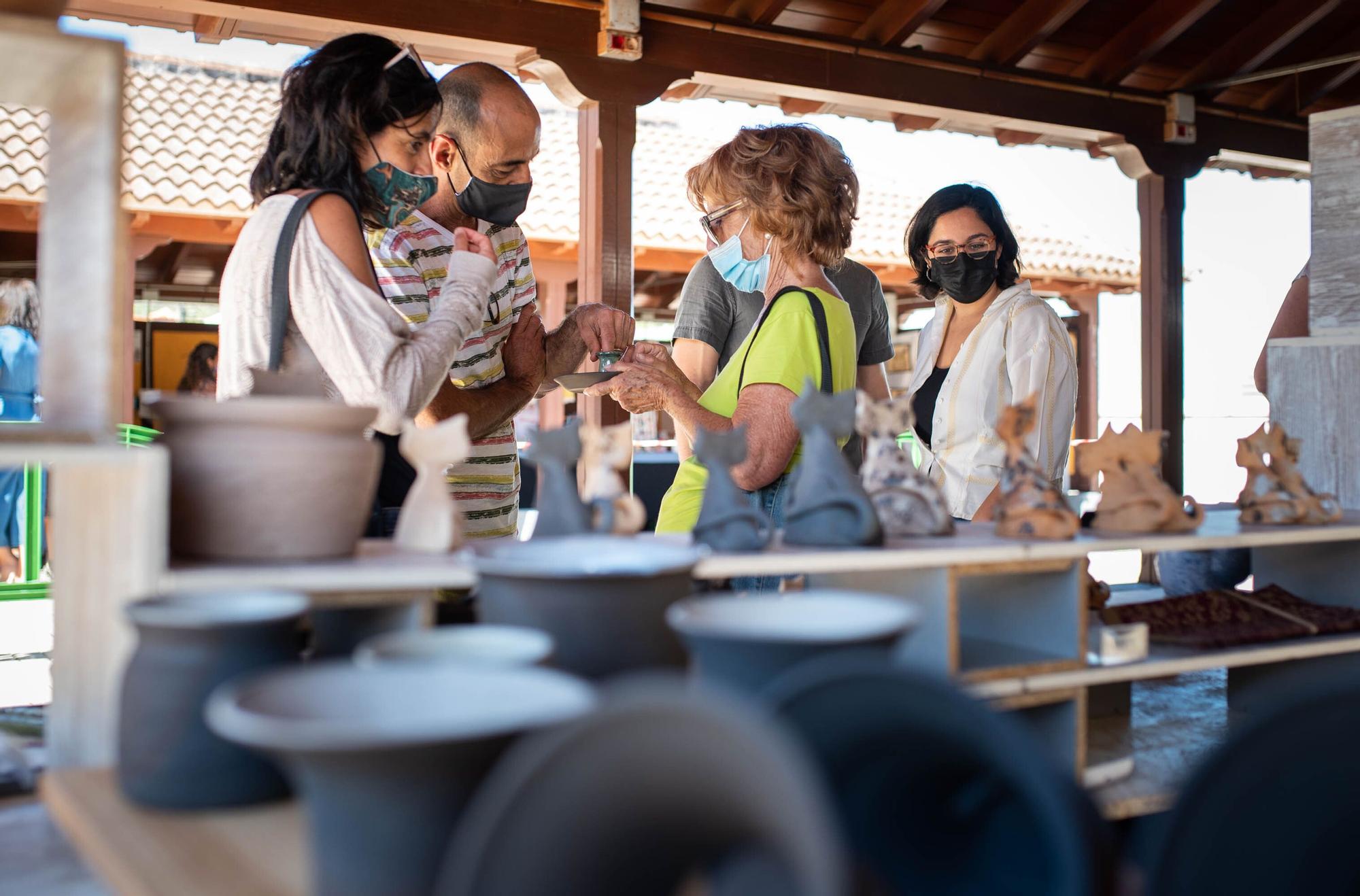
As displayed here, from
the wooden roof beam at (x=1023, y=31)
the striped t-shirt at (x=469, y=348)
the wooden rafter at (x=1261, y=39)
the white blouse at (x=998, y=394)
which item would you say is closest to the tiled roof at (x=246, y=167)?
the wooden roof beam at (x=1023, y=31)

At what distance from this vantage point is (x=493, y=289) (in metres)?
2.50

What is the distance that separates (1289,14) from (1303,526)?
4315 millimetres

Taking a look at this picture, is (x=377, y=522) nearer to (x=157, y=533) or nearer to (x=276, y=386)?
(x=276, y=386)

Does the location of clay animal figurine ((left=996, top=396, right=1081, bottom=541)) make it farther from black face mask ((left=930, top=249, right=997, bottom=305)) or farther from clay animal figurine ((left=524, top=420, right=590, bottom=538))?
black face mask ((left=930, top=249, right=997, bottom=305))

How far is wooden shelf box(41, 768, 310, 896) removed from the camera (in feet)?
3.11

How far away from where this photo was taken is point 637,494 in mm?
7293

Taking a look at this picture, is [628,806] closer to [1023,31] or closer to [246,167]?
[1023,31]

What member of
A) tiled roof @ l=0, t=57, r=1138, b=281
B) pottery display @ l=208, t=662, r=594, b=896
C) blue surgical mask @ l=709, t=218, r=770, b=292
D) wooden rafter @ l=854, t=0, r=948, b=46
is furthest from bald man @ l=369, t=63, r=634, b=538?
tiled roof @ l=0, t=57, r=1138, b=281

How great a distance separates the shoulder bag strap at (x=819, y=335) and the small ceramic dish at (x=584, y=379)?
0.31 meters

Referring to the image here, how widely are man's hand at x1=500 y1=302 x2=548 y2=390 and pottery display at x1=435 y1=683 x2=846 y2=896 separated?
6.38ft

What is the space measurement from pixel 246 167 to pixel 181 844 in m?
7.82

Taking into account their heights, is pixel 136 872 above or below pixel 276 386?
below

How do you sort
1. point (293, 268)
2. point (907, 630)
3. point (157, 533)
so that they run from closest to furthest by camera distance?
1. point (907, 630)
2. point (157, 533)
3. point (293, 268)

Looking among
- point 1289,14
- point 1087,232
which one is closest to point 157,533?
point 1289,14
